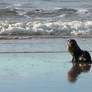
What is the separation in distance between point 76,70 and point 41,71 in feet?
2.75

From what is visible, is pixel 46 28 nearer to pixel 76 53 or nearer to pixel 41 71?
pixel 76 53

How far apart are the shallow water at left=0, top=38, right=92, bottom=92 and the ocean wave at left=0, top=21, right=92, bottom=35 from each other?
11.4 ft

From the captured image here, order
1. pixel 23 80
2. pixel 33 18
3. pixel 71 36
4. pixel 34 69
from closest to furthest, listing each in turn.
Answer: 1. pixel 23 80
2. pixel 34 69
3. pixel 71 36
4. pixel 33 18

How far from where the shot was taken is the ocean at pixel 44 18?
57.0ft

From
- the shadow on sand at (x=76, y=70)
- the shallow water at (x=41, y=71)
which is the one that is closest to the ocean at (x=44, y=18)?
the shallow water at (x=41, y=71)

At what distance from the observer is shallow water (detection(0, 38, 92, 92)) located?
26.7 feet

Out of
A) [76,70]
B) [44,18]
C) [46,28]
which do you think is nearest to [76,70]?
[76,70]

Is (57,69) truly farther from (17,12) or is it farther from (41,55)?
(17,12)

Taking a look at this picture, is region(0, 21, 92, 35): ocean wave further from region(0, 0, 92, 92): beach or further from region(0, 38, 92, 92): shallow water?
region(0, 38, 92, 92): shallow water

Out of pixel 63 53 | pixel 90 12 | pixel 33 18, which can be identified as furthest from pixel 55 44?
pixel 90 12

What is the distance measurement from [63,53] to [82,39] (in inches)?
123

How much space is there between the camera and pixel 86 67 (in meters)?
10.5

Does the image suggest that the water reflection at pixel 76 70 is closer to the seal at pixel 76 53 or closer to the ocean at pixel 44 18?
the seal at pixel 76 53

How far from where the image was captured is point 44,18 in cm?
2166
